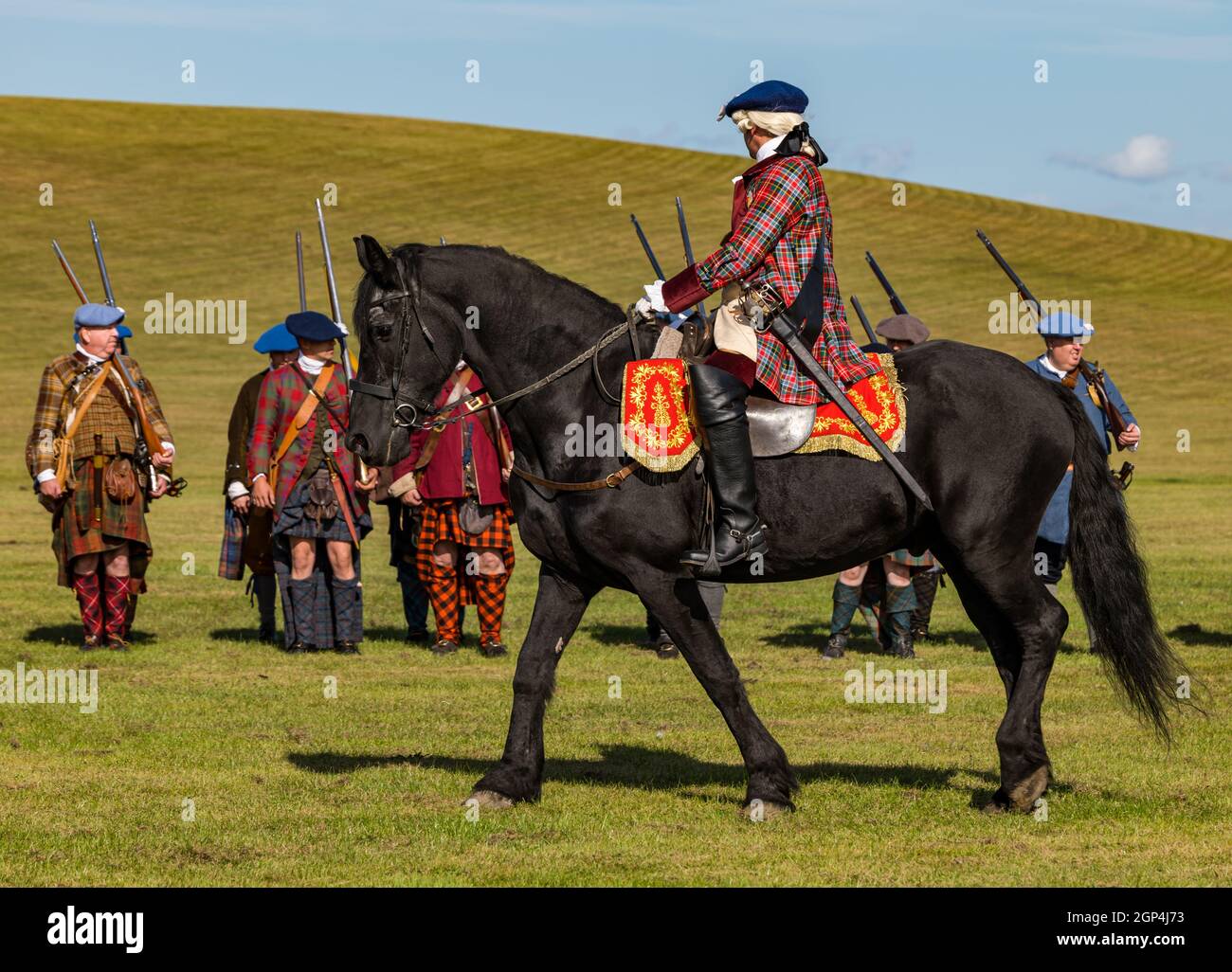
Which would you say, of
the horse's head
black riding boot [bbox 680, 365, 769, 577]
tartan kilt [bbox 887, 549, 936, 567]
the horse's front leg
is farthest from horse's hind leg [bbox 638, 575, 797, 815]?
tartan kilt [bbox 887, 549, 936, 567]

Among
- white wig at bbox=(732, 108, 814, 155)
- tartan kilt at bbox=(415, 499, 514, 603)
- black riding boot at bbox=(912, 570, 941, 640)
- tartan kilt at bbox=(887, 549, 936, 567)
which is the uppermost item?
white wig at bbox=(732, 108, 814, 155)

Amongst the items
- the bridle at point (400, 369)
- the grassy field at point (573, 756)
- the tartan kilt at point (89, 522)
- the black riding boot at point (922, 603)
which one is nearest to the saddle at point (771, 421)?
the bridle at point (400, 369)

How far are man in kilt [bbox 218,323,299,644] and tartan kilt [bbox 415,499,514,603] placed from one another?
55.6 inches

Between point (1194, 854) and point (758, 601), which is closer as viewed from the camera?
point (1194, 854)

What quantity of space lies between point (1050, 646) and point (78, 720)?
6.00 metres

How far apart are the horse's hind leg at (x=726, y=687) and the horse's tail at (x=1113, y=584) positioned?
1811mm

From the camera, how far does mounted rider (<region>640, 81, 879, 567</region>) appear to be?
314 inches

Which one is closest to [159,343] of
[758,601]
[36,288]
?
[36,288]

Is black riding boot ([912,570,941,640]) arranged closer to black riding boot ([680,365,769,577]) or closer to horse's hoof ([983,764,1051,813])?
horse's hoof ([983,764,1051,813])

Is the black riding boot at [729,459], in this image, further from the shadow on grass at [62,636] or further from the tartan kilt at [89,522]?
the shadow on grass at [62,636]

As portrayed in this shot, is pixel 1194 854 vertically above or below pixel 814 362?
below

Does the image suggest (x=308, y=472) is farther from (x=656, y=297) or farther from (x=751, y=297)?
(x=751, y=297)
